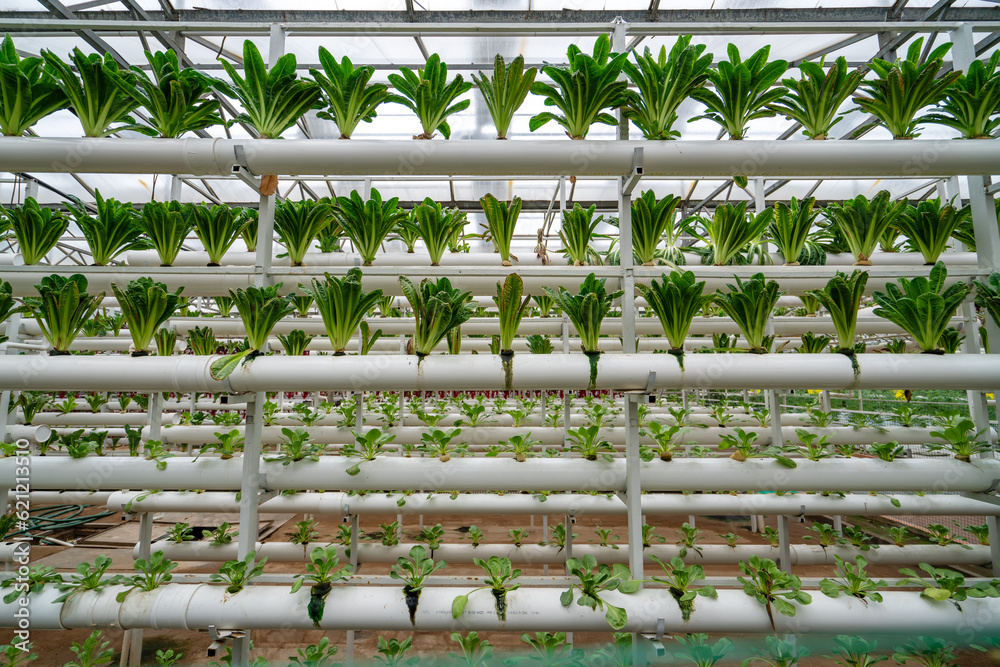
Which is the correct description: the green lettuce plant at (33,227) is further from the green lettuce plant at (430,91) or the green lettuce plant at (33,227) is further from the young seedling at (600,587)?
the young seedling at (600,587)

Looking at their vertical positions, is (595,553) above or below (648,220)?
below

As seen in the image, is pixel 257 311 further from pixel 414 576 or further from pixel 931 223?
pixel 931 223

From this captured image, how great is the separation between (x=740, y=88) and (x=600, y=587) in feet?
7.53

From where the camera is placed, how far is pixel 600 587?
66.3 inches

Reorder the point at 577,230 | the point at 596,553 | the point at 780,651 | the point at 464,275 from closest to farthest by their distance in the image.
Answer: the point at 780,651 → the point at 464,275 → the point at 577,230 → the point at 596,553

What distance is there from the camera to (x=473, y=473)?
1918 mm

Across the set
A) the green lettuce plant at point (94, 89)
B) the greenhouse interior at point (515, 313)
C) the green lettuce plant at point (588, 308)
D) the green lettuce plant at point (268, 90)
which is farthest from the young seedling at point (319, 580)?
the green lettuce plant at point (94, 89)

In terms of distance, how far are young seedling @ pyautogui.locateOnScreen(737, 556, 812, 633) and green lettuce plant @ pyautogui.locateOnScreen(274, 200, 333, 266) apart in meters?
2.48

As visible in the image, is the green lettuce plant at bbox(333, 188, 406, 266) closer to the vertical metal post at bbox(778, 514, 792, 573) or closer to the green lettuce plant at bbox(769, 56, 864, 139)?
the green lettuce plant at bbox(769, 56, 864, 139)

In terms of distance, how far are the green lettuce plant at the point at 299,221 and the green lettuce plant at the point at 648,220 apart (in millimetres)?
1577

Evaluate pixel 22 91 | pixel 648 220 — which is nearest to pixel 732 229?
pixel 648 220

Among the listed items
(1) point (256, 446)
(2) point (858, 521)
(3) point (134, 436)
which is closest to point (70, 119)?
(3) point (134, 436)

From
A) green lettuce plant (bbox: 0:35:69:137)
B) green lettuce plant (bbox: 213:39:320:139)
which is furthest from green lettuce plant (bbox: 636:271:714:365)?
green lettuce plant (bbox: 0:35:69:137)

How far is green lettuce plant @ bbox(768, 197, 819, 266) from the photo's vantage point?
2129 mm
